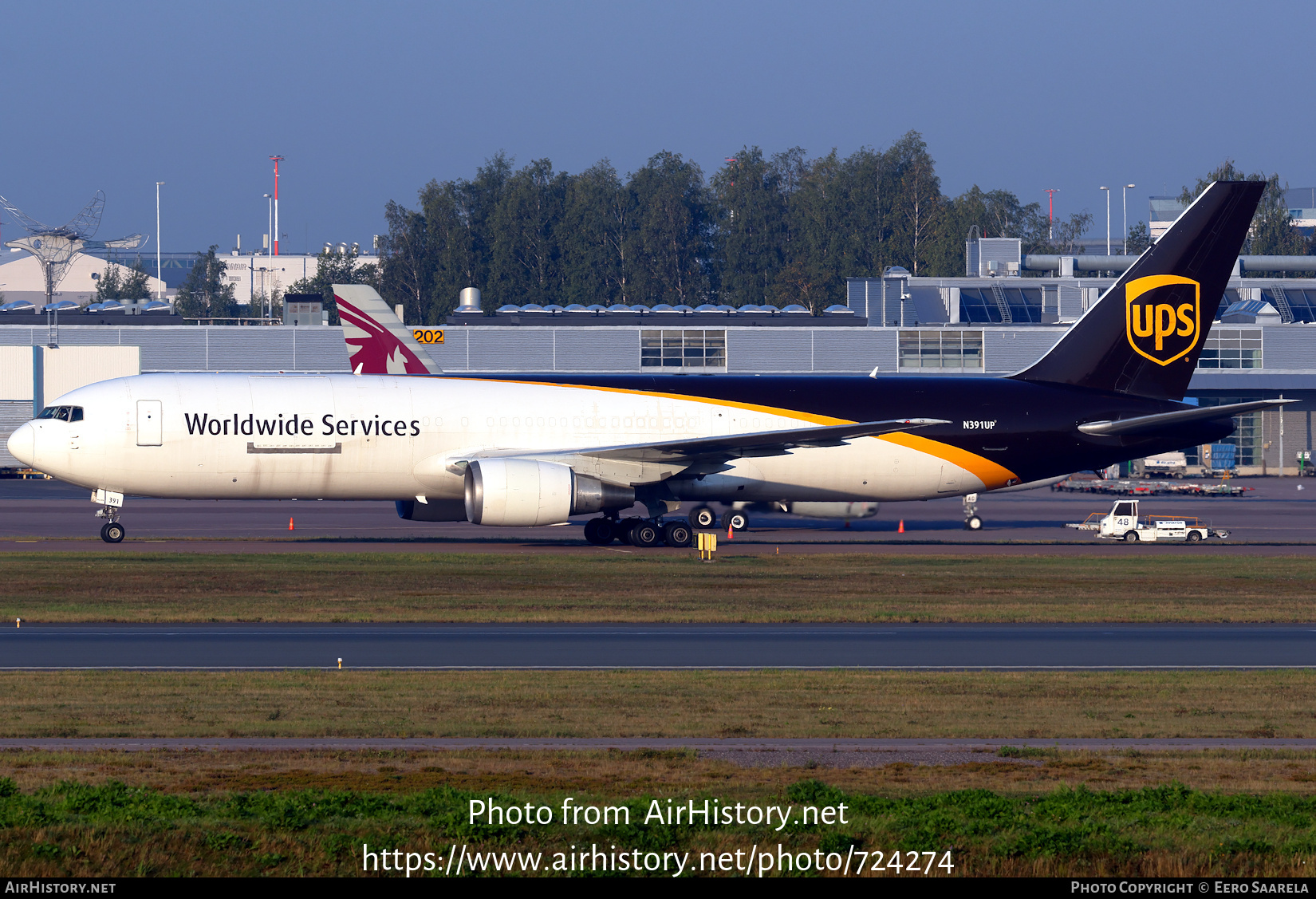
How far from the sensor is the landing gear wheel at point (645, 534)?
42938mm

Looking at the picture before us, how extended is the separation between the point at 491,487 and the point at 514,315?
60.7m

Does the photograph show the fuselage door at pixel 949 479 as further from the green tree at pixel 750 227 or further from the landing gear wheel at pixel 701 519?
the green tree at pixel 750 227

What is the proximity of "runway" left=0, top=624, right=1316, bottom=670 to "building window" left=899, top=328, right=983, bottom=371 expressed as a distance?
233ft

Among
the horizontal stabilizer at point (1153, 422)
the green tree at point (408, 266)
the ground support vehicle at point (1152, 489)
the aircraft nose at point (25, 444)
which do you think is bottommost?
the ground support vehicle at point (1152, 489)

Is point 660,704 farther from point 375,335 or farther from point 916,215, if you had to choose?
point 916,215

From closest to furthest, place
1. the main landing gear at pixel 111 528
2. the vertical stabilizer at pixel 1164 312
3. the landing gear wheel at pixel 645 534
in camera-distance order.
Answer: the main landing gear at pixel 111 528 → the landing gear wheel at pixel 645 534 → the vertical stabilizer at pixel 1164 312

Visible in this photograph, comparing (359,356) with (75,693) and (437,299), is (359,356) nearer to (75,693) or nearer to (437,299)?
(75,693)

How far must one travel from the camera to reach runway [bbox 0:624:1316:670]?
21.8 m

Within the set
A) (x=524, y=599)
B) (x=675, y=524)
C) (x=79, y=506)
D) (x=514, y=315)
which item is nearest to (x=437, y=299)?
(x=514, y=315)

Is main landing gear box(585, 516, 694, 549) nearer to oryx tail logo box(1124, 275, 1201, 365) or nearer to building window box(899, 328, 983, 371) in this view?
oryx tail logo box(1124, 275, 1201, 365)

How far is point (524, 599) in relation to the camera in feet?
97.4

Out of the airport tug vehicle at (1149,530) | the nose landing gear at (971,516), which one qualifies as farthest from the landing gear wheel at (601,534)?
the airport tug vehicle at (1149,530)

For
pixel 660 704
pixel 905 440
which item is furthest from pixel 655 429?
pixel 660 704

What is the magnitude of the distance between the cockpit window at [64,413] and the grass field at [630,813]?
28809mm
